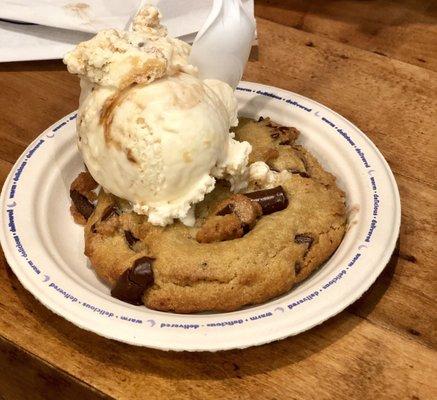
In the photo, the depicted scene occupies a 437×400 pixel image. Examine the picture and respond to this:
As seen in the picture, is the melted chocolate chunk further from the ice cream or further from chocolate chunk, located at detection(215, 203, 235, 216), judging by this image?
chocolate chunk, located at detection(215, 203, 235, 216)

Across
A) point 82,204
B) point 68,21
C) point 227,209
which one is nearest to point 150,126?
point 227,209

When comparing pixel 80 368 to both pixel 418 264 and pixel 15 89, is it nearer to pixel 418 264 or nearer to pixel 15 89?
pixel 418 264

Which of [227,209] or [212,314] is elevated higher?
[227,209]

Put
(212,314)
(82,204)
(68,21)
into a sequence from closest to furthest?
(212,314), (82,204), (68,21)

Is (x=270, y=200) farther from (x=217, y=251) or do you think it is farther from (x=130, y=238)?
(x=130, y=238)

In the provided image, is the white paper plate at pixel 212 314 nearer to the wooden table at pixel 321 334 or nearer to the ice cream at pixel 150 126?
the wooden table at pixel 321 334
